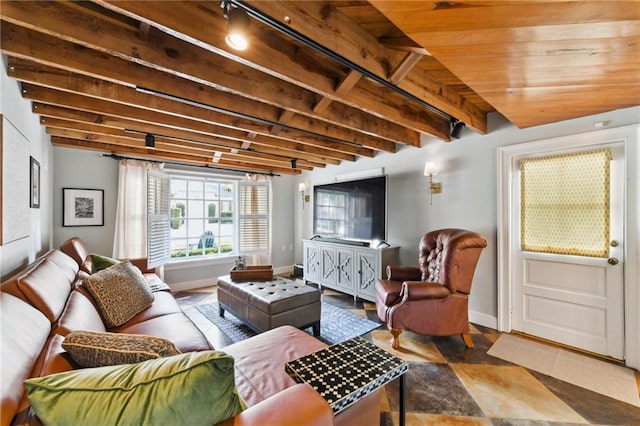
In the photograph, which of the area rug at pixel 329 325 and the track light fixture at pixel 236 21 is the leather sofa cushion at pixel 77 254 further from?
the track light fixture at pixel 236 21

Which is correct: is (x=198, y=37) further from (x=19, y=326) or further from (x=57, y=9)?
(x=19, y=326)

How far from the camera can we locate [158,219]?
13.2 ft

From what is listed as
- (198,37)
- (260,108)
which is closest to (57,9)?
(198,37)

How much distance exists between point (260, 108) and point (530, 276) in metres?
3.27

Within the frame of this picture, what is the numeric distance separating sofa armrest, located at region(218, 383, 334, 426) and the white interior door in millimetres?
2788

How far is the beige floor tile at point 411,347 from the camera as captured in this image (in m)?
2.26

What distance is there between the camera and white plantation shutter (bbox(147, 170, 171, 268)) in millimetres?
3896

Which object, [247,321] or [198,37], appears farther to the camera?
[247,321]

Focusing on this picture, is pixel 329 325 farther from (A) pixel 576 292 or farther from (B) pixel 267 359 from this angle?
(A) pixel 576 292

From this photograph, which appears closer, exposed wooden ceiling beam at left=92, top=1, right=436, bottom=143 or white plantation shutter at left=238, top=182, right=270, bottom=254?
exposed wooden ceiling beam at left=92, top=1, right=436, bottom=143

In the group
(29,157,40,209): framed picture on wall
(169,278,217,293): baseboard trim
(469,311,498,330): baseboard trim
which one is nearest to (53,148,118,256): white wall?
(169,278,217,293): baseboard trim

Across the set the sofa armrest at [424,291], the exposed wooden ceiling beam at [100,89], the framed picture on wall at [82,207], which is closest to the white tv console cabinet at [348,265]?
the sofa armrest at [424,291]

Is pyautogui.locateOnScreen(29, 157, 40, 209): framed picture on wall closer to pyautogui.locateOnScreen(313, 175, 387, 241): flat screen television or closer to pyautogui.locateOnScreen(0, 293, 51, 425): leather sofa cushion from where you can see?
pyautogui.locateOnScreen(0, 293, 51, 425): leather sofa cushion

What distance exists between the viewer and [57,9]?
1224 millimetres
